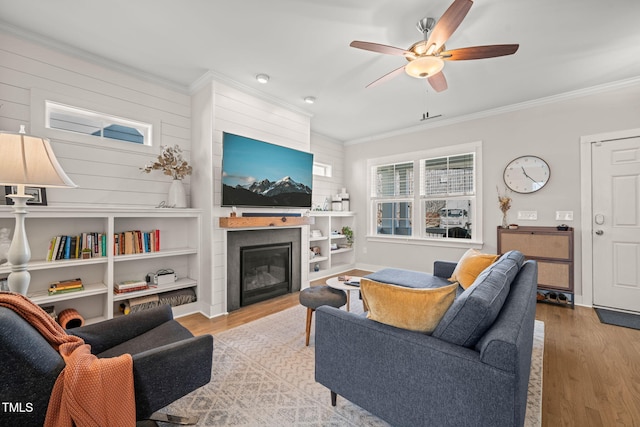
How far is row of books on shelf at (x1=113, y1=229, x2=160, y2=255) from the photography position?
9.11 feet

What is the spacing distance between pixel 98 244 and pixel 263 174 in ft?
6.03

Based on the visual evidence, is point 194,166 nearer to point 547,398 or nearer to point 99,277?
point 99,277

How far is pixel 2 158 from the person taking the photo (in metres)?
1.41

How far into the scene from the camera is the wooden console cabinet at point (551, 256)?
11.2ft

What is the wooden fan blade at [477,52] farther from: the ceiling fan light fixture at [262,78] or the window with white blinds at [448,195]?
the window with white blinds at [448,195]

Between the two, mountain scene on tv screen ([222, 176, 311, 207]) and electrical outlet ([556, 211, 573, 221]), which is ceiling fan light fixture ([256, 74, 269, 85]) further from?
electrical outlet ([556, 211, 573, 221])

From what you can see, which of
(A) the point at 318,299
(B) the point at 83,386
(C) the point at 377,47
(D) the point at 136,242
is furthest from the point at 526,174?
(D) the point at 136,242

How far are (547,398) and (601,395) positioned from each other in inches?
15.0

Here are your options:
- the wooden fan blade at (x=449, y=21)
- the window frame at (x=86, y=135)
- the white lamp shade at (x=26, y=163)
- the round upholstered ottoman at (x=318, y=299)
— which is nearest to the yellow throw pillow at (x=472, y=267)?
the round upholstered ottoman at (x=318, y=299)

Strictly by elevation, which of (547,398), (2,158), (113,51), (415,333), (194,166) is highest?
(113,51)

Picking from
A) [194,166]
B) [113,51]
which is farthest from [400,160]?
[113,51]

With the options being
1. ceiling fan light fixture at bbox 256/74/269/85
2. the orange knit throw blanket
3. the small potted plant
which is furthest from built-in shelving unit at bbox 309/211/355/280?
the orange knit throw blanket

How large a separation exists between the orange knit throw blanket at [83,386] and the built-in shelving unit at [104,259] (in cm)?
155

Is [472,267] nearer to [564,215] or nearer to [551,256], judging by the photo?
[551,256]
